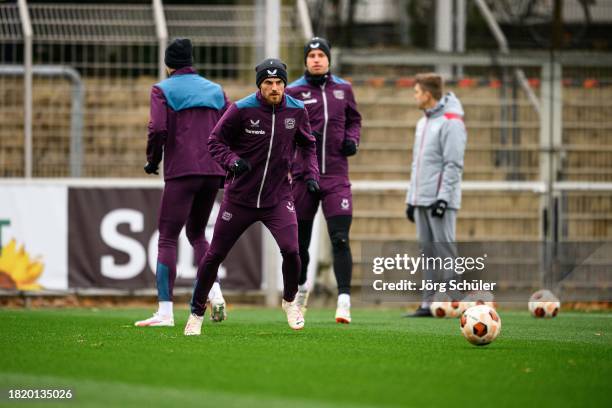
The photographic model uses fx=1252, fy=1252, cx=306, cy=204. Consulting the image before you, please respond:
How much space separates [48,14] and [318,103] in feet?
19.4

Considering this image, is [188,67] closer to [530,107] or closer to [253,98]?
[253,98]

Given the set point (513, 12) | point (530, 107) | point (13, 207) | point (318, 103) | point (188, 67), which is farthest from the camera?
point (513, 12)

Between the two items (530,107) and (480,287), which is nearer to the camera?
(480,287)

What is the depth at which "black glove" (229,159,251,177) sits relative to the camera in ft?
28.1

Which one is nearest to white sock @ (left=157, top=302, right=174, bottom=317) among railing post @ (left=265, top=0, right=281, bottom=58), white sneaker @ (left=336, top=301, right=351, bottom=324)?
white sneaker @ (left=336, top=301, right=351, bottom=324)

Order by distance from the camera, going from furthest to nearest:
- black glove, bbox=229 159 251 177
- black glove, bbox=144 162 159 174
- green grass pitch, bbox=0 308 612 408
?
black glove, bbox=144 162 159 174
black glove, bbox=229 159 251 177
green grass pitch, bbox=0 308 612 408

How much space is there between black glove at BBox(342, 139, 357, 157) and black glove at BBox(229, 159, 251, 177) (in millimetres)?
2414

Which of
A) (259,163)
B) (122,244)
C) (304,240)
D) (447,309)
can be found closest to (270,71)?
(259,163)

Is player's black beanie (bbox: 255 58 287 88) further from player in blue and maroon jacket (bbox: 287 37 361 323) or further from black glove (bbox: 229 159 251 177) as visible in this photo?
player in blue and maroon jacket (bbox: 287 37 361 323)

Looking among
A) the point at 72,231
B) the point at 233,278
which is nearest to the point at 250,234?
the point at 233,278

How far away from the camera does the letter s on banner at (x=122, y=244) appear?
15.0 m

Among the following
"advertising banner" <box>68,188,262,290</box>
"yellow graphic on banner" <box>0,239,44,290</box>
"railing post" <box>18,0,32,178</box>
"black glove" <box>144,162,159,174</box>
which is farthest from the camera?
"railing post" <box>18,0,32,178</box>

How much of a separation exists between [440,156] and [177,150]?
10.7 ft

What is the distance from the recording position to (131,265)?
15023 millimetres
